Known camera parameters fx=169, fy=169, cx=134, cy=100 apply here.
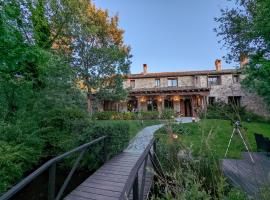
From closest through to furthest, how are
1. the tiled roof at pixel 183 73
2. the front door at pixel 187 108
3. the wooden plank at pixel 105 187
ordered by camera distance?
the wooden plank at pixel 105 187, the tiled roof at pixel 183 73, the front door at pixel 187 108

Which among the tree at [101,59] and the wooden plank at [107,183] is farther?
the tree at [101,59]

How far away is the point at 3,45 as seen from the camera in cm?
358

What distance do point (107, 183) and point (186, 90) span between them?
17039 millimetres

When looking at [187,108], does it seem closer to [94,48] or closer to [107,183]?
[94,48]

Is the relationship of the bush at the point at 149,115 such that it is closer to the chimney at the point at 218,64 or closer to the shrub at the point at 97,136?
the chimney at the point at 218,64

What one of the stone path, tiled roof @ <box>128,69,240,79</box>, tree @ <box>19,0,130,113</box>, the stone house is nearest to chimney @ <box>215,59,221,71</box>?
the stone house

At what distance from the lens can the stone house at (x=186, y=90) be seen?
1931cm

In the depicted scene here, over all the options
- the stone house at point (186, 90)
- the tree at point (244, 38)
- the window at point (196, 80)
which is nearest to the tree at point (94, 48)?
the stone house at point (186, 90)

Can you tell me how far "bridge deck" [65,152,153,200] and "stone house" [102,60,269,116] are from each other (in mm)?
14121

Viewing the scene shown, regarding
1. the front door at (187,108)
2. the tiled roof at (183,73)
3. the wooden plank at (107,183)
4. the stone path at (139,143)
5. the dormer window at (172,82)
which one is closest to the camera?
the wooden plank at (107,183)

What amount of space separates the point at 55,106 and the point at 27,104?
1.06 metres

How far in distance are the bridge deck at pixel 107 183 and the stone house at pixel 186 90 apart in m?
14.1

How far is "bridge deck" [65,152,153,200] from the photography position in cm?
321

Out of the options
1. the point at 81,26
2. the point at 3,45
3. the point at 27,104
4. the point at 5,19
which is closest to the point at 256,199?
the point at 3,45
